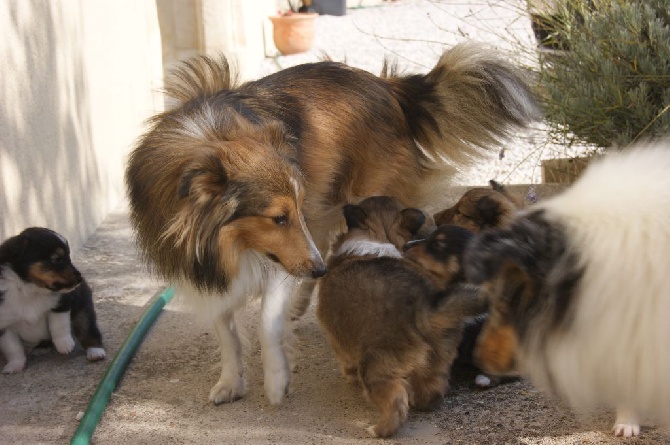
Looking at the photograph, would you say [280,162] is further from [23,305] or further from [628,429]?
[628,429]

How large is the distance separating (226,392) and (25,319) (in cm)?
117

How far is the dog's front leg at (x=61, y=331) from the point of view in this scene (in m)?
4.58

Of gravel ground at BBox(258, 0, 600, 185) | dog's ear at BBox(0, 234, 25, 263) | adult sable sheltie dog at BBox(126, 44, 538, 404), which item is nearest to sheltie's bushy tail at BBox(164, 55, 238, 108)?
adult sable sheltie dog at BBox(126, 44, 538, 404)

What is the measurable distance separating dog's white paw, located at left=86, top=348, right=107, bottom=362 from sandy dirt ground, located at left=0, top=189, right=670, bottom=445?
36 millimetres

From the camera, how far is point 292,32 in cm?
1266

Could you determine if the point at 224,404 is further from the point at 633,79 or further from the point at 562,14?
the point at 562,14

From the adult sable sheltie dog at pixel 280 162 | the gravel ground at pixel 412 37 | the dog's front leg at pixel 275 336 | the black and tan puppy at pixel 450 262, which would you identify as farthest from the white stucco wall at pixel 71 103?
the gravel ground at pixel 412 37

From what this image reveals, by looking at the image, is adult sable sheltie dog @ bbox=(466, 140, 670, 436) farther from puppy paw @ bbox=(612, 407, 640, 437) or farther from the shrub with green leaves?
the shrub with green leaves

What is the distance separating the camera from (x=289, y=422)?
393 cm

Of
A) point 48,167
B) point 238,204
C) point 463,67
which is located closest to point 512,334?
point 238,204

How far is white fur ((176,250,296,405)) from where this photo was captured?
13.4 ft

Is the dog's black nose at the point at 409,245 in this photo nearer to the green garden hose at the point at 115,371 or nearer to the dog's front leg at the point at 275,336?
the dog's front leg at the point at 275,336

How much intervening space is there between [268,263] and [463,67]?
168 centimetres

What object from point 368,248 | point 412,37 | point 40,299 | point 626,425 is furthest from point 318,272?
point 412,37
